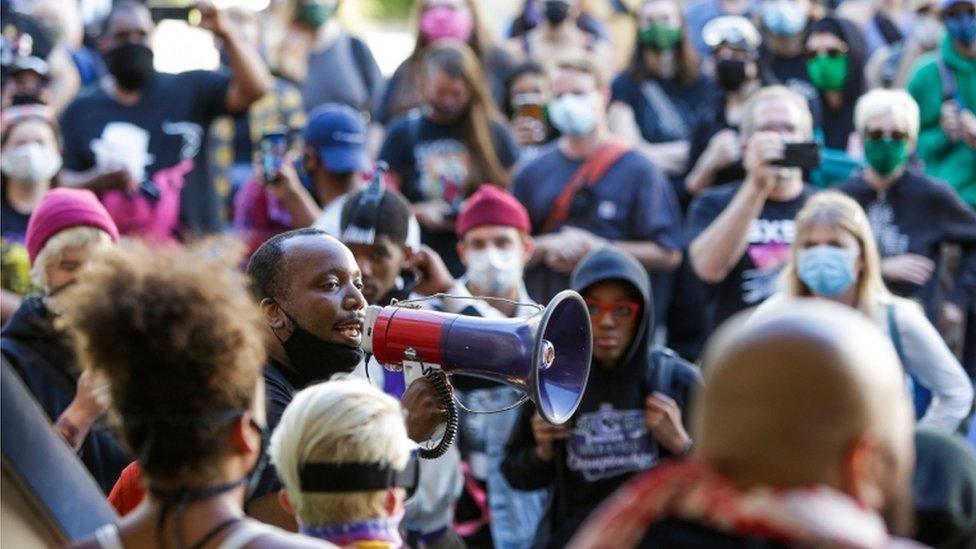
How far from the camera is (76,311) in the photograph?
3293 mm

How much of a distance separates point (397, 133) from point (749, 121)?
1.76 metres

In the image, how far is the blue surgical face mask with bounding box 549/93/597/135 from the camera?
8359 mm

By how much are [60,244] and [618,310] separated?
6.62 ft

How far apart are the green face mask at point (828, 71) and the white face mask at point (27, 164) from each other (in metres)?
4.11

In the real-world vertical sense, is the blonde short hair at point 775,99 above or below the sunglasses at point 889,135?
above

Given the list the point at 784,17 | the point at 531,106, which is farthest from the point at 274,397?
the point at 784,17

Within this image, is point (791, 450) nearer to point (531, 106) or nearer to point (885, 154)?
point (885, 154)

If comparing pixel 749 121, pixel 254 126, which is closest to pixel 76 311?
pixel 749 121

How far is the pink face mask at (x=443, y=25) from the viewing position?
9.81 m

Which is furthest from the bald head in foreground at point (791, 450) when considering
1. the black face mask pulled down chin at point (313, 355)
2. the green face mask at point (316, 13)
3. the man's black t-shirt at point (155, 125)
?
the green face mask at point (316, 13)

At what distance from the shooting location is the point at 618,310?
6402 millimetres

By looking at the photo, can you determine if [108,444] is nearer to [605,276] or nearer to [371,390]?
[605,276]

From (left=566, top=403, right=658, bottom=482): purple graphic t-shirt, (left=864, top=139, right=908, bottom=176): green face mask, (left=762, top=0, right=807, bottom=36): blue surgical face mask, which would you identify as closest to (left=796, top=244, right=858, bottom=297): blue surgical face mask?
(left=566, top=403, right=658, bottom=482): purple graphic t-shirt

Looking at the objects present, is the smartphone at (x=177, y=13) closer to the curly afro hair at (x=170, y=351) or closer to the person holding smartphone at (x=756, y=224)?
the person holding smartphone at (x=756, y=224)
